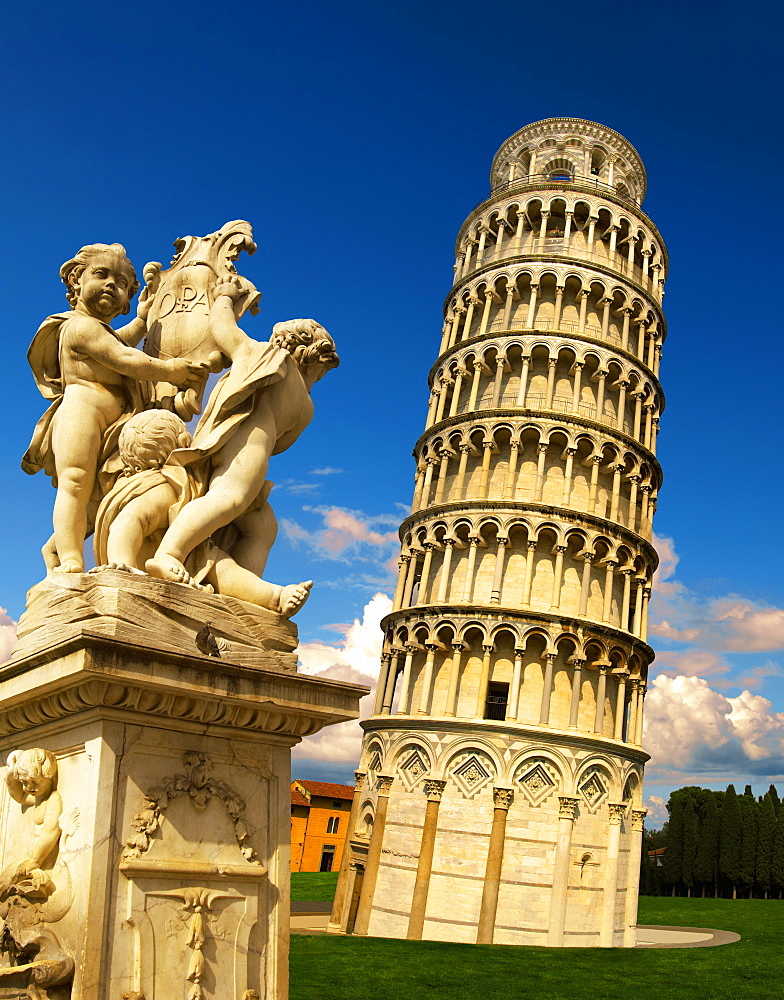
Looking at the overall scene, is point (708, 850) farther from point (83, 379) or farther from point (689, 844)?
point (83, 379)

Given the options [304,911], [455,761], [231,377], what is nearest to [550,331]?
[455,761]

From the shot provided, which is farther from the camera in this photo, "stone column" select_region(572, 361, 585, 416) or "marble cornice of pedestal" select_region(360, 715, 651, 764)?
"stone column" select_region(572, 361, 585, 416)

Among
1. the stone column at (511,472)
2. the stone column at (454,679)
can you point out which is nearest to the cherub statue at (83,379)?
the stone column at (454,679)

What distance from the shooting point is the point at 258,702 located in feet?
11.7

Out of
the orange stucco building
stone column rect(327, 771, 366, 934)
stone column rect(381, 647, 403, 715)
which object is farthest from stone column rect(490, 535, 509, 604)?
the orange stucco building

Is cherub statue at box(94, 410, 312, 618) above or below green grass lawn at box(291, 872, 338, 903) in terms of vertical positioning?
above

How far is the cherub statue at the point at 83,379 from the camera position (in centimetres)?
408

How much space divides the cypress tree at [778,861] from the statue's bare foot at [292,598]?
191 feet

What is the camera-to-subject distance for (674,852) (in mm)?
57938

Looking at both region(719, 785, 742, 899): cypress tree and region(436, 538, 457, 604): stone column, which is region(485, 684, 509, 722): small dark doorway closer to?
region(436, 538, 457, 604): stone column

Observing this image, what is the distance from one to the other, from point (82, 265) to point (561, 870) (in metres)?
27.4

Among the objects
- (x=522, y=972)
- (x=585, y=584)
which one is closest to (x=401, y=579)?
(x=585, y=584)

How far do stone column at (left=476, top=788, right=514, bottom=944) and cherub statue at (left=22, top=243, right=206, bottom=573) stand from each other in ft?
84.9

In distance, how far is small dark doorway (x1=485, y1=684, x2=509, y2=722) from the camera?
1198 inches
